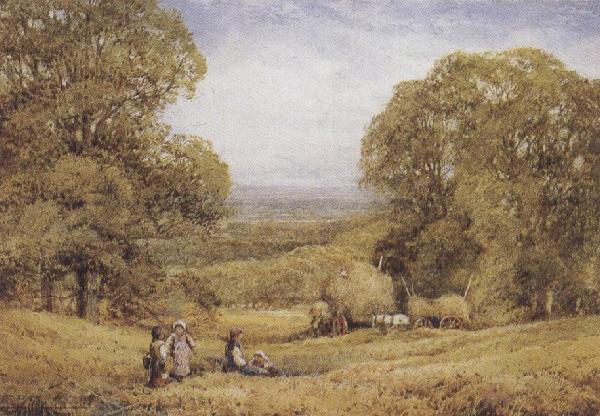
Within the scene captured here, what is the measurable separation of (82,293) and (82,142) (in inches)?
61.3

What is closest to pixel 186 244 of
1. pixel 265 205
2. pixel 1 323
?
pixel 265 205

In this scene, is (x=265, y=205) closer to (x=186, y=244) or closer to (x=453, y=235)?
(x=186, y=244)

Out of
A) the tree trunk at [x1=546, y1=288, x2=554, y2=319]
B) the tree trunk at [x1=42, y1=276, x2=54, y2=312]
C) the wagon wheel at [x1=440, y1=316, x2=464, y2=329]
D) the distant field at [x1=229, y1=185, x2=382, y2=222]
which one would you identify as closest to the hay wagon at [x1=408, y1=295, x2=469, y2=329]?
the wagon wheel at [x1=440, y1=316, x2=464, y2=329]

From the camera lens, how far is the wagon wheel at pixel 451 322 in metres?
7.32

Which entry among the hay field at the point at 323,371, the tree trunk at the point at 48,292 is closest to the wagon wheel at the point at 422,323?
the hay field at the point at 323,371

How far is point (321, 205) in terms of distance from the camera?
290 inches

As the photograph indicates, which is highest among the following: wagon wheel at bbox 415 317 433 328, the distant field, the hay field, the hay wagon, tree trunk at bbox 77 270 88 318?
the distant field

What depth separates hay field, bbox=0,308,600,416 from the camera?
6395 millimetres

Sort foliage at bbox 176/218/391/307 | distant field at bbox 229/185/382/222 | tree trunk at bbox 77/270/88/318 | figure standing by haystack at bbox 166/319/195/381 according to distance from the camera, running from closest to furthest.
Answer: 1. figure standing by haystack at bbox 166/319/195/381
2. tree trunk at bbox 77/270/88/318
3. foliage at bbox 176/218/391/307
4. distant field at bbox 229/185/382/222

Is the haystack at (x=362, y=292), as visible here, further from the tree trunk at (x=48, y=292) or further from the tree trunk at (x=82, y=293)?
the tree trunk at (x=48, y=292)

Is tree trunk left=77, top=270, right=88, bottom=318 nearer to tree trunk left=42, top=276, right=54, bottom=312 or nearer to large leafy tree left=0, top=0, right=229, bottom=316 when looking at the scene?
large leafy tree left=0, top=0, right=229, bottom=316

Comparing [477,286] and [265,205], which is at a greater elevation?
[265,205]

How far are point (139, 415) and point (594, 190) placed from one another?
5.30 m

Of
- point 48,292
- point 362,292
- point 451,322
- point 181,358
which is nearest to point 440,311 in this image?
point 451,322
